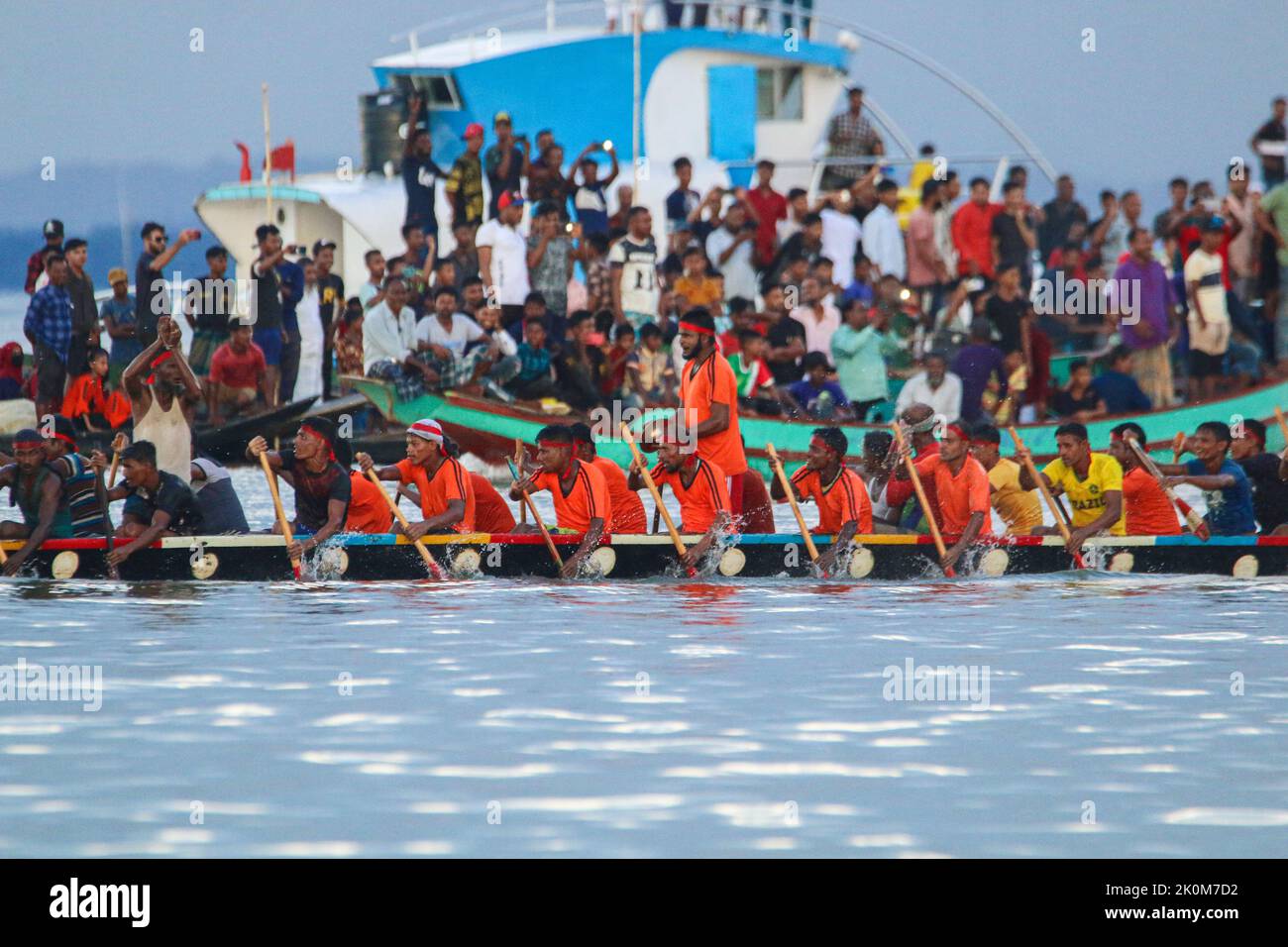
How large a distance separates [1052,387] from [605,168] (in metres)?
5.79

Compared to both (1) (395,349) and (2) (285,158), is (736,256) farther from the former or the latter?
(2) (285,158)

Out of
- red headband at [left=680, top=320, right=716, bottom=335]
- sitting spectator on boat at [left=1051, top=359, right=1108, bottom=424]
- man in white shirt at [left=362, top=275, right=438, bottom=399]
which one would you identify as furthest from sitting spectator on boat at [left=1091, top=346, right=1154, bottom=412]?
red headband at [left=680, top=320, right=716, bottom=335]

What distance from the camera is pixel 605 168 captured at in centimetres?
2206

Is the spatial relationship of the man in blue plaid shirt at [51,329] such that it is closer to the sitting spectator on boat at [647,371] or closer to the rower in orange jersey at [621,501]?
Answer: the sitting spectator on boat at [647,371]

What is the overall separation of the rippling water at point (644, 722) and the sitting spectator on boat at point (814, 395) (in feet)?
16.4

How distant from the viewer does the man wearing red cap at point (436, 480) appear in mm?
12523

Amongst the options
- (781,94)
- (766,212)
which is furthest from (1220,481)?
(781,94)

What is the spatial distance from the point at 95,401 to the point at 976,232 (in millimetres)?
7950

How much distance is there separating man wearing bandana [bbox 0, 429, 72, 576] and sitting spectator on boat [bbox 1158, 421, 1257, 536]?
674 centimetres

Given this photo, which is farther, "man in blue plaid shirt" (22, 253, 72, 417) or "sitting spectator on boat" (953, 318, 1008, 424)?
"sitting spectator on boat" (953, 318, 1008, 424)

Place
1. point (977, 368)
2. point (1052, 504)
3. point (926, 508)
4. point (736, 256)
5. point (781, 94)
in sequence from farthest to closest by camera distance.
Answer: point (781, 94) → point (736, 256) → point (977, 368) → point (1052, 504) → point (926, 508)

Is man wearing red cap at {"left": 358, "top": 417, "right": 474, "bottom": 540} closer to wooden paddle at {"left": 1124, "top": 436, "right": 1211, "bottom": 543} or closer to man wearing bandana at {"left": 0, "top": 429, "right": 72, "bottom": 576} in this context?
man wearing bandana at {"left": 0, "top": 429, "right": 72, "bottom": 576}

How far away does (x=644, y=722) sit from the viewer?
8891 millimetres

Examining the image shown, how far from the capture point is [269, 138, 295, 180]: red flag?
22.6 m
